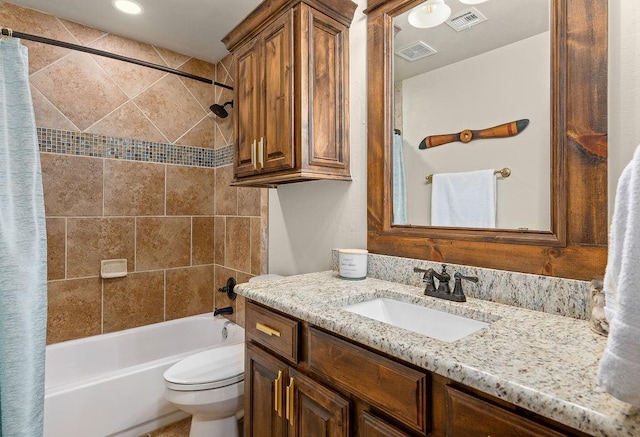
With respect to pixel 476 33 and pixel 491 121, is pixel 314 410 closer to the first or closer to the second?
pixel 491 121

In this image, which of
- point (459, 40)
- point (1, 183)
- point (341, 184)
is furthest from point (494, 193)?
point (1, 183)

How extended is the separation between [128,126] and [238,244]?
1.17 meters

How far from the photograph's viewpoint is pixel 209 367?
65.4 inches

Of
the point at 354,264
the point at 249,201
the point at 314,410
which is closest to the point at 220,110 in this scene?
the point at 249,201

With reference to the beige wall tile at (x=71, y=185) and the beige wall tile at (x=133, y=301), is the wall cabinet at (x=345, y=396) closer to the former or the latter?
the beige wall tile at (x=133, y=301)

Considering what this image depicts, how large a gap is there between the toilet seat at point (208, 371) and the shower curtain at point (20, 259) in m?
0.50

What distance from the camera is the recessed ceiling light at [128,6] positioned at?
1971 mm

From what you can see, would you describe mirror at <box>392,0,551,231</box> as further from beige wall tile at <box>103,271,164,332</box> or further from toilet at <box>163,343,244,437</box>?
beige wall tile at <box>103,271,164,332</box>

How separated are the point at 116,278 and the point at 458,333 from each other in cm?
229

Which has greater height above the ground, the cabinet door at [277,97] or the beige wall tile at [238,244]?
the cabinet door at [277,97]

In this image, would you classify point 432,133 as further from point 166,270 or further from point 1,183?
point 166,270

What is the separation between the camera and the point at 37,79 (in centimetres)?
204

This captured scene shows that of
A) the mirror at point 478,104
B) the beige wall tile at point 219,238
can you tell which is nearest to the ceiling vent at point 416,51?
the mirror at point 478,104

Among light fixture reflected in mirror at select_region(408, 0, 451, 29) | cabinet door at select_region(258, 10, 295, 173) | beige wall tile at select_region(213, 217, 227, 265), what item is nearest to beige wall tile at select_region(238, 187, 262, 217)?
beige wall tile at select_region(213, 217, 227, 265)
